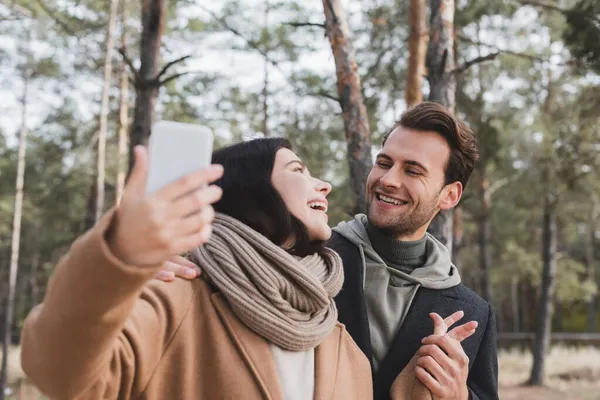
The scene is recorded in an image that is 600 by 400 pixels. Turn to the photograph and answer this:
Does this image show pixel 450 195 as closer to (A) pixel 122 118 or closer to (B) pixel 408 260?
(B) pixel 408 260

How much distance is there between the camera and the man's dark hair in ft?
8.78

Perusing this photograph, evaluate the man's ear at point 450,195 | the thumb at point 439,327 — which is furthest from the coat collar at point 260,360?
the man's ear at point 450,195

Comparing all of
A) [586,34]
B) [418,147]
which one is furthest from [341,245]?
[586,34]

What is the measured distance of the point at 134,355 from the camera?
1386mm

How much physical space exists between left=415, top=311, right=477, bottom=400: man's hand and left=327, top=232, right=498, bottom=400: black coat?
0.23m

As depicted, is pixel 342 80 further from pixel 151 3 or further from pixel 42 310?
pixel 42 310

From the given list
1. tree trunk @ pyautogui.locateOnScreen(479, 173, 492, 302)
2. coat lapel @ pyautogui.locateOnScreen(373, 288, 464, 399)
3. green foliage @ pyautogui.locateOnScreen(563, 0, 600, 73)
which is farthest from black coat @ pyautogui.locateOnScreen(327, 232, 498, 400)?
tree trunk @ pyautogui.locateOnScreen(479, 173, 492, 302)

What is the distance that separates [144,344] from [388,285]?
1383 millimetres

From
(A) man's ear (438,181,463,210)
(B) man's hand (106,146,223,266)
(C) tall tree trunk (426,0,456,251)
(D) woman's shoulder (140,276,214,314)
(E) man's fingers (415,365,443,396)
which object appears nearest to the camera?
(B) man's hand (106,146,223,266)

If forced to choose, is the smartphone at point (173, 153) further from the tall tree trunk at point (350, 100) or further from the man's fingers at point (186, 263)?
the tall tree trunk at point (350, 100)

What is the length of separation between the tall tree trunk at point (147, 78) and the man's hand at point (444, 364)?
9.87ft

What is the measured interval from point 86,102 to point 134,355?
1601 centimetres

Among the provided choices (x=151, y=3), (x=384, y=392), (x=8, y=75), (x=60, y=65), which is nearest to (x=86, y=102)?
(x=60, y=65)

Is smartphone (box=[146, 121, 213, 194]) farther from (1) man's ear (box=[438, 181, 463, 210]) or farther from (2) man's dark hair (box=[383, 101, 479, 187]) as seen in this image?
(1) man's ear (box=[438, 181, 463, 210])
